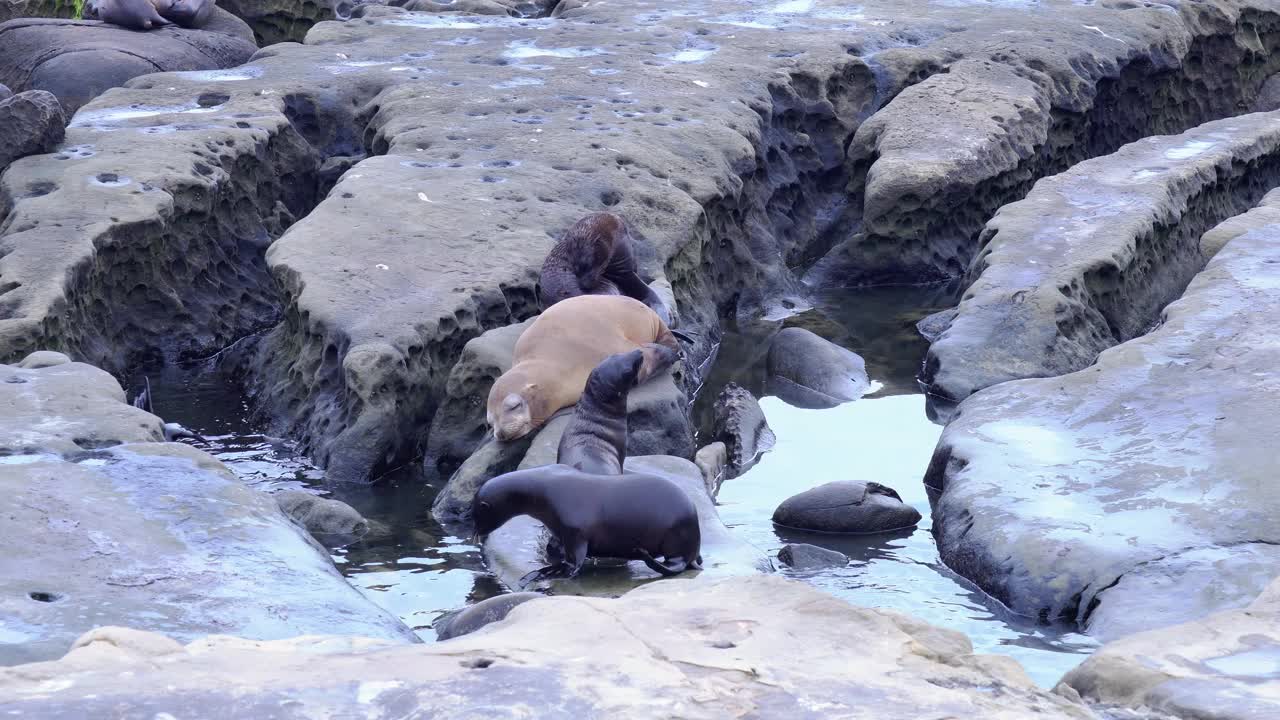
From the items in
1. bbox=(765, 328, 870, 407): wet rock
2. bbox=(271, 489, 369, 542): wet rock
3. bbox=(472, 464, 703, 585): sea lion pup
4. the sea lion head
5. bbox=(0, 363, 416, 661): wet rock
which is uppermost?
bbox=(0, 363, 416, 661): wet rock

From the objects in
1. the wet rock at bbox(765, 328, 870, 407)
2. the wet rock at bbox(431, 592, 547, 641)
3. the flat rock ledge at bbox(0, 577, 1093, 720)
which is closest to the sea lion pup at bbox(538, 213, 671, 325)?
the wet rock at bbox(765, 328, 870, 407)

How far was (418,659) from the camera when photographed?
3.37 m

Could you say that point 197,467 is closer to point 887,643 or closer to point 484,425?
point 484,425

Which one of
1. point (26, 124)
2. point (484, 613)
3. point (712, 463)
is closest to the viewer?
point (484, 613)

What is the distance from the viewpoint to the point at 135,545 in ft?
16.7

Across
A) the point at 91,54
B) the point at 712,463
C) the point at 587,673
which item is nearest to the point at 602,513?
the point at 712,463

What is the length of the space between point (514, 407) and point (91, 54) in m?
7.46

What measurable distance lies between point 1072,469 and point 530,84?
6.32 meters

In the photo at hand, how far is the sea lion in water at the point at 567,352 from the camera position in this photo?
7.39 metres

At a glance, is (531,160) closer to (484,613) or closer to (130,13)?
(484,613)

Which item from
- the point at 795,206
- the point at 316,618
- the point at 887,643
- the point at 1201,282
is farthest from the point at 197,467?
the point at 795,206

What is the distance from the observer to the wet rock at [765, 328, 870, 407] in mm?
9141

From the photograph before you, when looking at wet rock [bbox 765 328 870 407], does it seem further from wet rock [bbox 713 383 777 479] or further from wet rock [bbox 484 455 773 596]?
wet rock [bbox 484 455 773 596]

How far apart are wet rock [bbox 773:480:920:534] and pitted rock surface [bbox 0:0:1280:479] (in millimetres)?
2165
